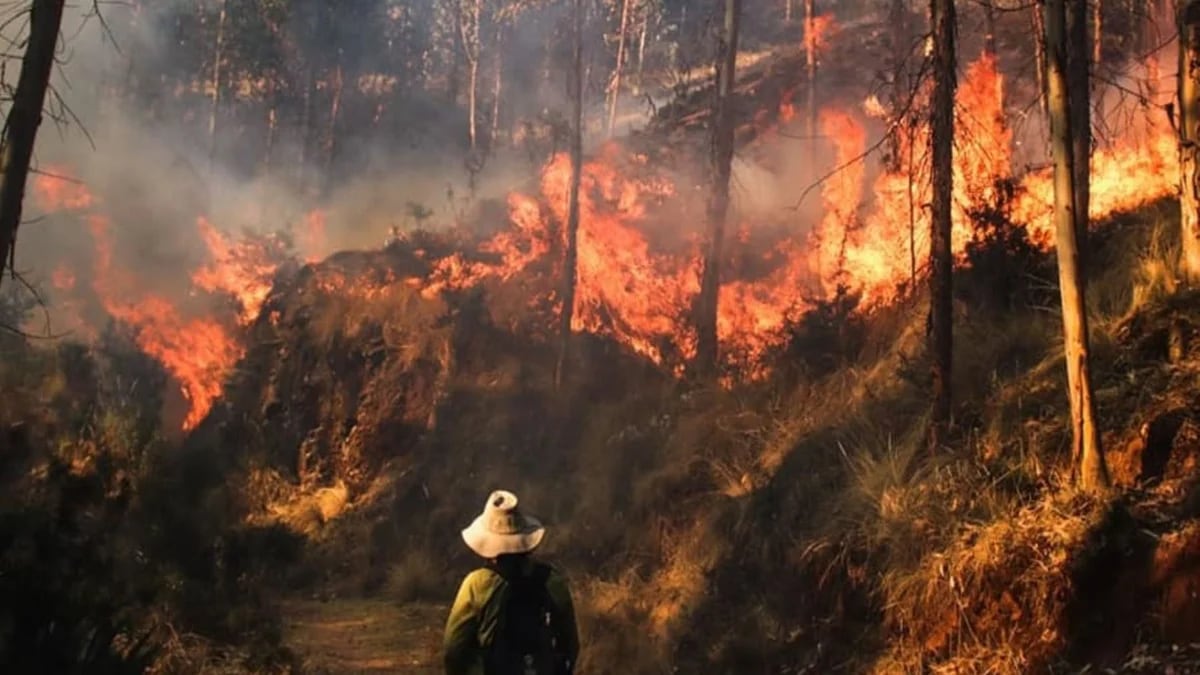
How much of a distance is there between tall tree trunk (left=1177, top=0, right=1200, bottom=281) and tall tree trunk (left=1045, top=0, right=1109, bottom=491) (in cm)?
176

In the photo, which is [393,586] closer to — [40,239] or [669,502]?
[669,502]

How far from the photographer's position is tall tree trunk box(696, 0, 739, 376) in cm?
1636

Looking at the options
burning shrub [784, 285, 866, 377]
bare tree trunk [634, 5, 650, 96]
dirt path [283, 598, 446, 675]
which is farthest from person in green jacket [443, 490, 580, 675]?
bare tree trunk [634, 5, 650, 96]

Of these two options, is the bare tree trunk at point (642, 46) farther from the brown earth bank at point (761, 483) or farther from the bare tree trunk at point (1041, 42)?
the bare tree trunk at point (1041, 42)

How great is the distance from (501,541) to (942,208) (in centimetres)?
599

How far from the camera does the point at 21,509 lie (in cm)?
718

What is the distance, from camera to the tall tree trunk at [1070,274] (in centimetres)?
648

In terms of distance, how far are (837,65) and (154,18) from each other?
110 ft

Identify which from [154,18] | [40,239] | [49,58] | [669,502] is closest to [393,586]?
[669,502]

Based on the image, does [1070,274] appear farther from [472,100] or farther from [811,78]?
[472,100]

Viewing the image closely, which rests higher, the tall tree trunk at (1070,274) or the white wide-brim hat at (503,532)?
the tall tree trunk at (1070,274)

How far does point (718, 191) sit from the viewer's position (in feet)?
55.6

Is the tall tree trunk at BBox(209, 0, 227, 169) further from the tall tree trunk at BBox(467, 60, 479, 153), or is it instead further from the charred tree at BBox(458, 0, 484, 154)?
the charred tree at BBox(458, 0, 484, 154)

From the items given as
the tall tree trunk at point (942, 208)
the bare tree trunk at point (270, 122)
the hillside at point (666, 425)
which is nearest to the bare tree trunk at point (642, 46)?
the bare tree trunk at point (270, 122)
